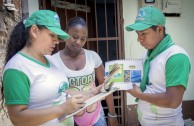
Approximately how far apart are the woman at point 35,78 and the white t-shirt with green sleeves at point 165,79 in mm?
610

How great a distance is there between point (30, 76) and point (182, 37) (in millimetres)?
3864

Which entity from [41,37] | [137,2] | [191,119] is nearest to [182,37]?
[137,2]

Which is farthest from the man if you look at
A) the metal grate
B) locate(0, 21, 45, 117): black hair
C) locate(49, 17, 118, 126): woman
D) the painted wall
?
the painted wall

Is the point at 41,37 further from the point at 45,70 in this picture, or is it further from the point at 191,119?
the point at 191,119

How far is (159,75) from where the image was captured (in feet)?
5.67

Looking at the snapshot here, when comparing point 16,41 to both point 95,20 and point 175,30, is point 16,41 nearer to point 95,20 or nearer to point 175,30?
point 95,20

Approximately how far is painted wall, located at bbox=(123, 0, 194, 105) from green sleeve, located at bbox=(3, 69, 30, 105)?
331cm

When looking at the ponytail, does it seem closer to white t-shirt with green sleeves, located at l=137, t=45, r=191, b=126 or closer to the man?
the man

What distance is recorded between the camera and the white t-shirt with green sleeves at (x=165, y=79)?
1615 mm

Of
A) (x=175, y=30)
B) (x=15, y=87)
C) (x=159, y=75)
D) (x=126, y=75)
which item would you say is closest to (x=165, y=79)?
(x=159, y=75)

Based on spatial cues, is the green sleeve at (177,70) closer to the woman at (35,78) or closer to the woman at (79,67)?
the woman at (35,78)

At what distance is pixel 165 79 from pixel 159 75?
0.19 feet

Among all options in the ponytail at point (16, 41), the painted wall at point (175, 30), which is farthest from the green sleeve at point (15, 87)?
the painted wall at point (175, 30)

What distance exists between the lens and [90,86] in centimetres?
223
